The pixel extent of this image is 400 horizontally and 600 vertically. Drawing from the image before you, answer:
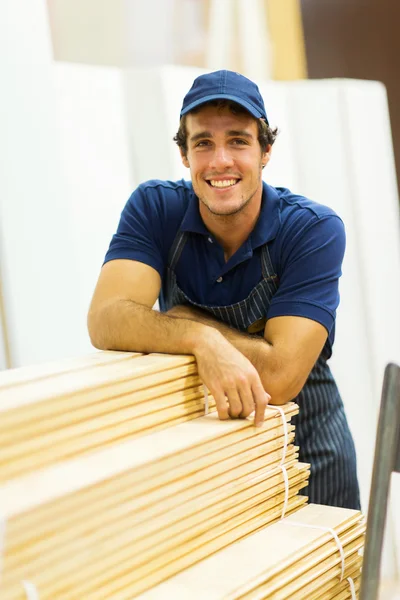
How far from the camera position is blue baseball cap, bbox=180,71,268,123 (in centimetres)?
202

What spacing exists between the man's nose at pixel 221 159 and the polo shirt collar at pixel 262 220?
0.51 feet

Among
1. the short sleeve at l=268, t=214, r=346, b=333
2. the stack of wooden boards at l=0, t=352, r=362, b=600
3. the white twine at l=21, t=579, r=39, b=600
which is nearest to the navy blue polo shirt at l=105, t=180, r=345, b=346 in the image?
the short sleeve at l=268, t=214, r=346, b=333

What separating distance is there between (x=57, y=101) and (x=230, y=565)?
164cm

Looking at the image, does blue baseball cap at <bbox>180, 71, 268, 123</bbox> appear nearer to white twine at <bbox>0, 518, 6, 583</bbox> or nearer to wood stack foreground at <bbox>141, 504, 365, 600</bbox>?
wood stack foreground at <bbox>141, 504, 365, 600</bbox>

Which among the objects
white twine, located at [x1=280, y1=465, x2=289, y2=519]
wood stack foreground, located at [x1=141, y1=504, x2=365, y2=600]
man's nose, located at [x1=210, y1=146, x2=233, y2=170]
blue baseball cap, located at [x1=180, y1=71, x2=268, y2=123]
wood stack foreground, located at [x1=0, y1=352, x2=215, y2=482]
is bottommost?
wood stack foreground, located at [x1=141, y1=504, x2=365, y2=600]

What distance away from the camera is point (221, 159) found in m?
2.09

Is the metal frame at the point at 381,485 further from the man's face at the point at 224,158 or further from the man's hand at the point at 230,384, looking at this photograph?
the man's face at the point at 224,158

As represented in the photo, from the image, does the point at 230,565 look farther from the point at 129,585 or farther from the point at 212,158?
the point at 212,158

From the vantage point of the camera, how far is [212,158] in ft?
6.93

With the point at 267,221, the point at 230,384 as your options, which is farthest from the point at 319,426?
the point at 230,384

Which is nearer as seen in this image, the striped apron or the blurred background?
the striped apron

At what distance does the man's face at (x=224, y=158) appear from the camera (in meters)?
2.08

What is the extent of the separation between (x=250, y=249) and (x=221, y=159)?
0.24 meters

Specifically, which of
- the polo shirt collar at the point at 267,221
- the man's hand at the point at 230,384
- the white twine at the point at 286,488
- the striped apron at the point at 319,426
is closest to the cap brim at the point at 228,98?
the polo shirt collar at the point at 267,221
